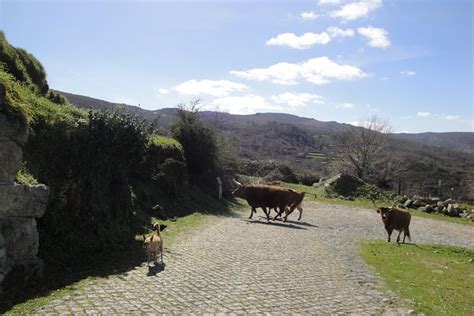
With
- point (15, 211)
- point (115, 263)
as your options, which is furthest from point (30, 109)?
point (115, 263)

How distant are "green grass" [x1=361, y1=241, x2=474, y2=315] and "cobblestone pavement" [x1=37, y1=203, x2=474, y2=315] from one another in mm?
529

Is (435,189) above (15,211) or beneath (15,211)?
beneath

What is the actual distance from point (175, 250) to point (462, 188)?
49196 millimetres

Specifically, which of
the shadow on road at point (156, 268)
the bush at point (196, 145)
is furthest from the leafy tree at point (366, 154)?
the shadow on road at point (156, 268)

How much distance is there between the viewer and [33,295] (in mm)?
8461

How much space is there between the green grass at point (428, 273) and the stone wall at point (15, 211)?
8.26m

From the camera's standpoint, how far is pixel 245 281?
10352mm

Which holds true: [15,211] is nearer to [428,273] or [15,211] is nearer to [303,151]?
[428,273]

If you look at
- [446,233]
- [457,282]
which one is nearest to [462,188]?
[446,233]

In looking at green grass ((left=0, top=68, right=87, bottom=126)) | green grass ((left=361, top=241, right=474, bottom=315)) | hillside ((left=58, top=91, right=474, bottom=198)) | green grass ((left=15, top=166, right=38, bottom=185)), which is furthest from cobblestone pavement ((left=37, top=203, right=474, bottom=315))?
hillside ((left=58, top=91, right=474, bottom=198))

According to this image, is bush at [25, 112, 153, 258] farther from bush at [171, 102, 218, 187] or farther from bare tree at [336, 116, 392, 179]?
bare tree at [336, 116, 392, 179]

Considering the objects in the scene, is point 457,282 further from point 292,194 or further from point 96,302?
point 292,194

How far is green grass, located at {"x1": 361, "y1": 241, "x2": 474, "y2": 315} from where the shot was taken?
10.0 m

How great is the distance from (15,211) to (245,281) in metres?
5.19
